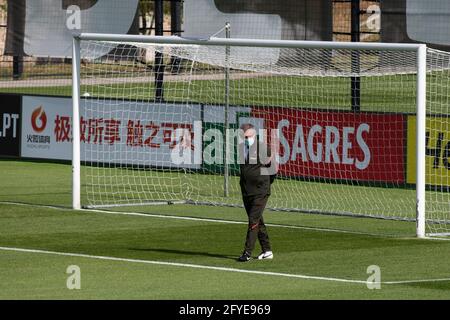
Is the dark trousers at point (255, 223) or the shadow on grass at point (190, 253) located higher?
the dark trousers at point (255, 223)

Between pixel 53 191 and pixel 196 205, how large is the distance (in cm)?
339

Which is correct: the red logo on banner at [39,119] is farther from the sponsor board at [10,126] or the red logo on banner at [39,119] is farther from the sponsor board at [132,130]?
the sponsor board at [132,130]

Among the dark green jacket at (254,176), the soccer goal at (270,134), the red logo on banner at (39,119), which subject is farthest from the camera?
the red logo on banner at (39,119)

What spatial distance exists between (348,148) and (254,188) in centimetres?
961

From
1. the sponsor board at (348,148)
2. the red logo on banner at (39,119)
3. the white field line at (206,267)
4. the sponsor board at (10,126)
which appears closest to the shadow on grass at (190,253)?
the white field line at (206,267)

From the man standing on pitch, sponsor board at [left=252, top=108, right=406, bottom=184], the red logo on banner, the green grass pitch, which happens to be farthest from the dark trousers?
the red logo on banner

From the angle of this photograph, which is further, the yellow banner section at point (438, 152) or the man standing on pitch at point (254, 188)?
the yellow banner section at point (438, 152)

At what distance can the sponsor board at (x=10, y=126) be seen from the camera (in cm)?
3353

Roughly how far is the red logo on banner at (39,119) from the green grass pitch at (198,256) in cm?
744

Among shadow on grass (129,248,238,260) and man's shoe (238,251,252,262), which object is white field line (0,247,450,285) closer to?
man's shoe (238,251,252,262)

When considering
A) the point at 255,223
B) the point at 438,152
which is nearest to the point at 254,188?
the point at 255,223

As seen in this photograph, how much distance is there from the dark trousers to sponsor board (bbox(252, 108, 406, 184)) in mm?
9250

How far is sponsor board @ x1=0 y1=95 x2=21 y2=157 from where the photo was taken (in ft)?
110

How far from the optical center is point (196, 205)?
25094 millimetres
